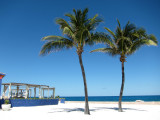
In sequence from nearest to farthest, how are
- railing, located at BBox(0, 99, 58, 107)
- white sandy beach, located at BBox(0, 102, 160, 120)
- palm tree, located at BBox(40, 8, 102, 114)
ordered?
1. white sandy beach, located at BBox(0, 102, 160, 120)
2. palm tree, located at BBox(40, 8, 102, 114)
3. railing, located at BBox(0, 99, 58, 107)

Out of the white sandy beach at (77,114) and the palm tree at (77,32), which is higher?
the palm tree at (77,32)

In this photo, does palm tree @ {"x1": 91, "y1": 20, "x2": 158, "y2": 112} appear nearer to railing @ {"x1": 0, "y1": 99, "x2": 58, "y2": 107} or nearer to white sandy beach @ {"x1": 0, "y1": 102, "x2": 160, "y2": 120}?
white sandy beach @ {"x1": 0, "y1": 102, "x2": 160, "y2": 120}

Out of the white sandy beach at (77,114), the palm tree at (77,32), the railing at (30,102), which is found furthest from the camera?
the railing at (30,102)

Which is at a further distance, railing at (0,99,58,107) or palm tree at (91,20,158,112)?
railing at (0,99,58,107)

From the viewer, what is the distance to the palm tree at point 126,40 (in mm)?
A: 12141

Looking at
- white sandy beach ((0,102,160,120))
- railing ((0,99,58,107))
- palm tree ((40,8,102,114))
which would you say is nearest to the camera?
white sandy beach ((0,102,160,120))

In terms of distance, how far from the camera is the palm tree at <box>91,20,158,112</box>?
39.8 ft

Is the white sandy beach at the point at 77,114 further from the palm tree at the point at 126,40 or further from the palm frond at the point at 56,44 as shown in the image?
the palm frond at the point at 56,44

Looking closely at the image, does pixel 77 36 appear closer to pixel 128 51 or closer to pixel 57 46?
pixel 57 46

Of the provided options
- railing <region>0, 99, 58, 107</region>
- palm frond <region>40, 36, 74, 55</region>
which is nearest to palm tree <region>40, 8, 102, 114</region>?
palm frond <region>40, 36, 74, 55</region>

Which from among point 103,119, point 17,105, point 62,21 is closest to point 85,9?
point 62,21

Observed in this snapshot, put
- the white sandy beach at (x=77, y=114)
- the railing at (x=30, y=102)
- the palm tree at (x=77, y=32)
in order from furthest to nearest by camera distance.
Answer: the railing at (x=30, y=102), the palm tree at (x=77, y=32), the white sandy beach at (x=77, y=114)

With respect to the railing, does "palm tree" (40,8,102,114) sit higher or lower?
higher

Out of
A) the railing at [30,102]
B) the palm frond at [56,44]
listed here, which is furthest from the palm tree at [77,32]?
the railing at [30,102]
